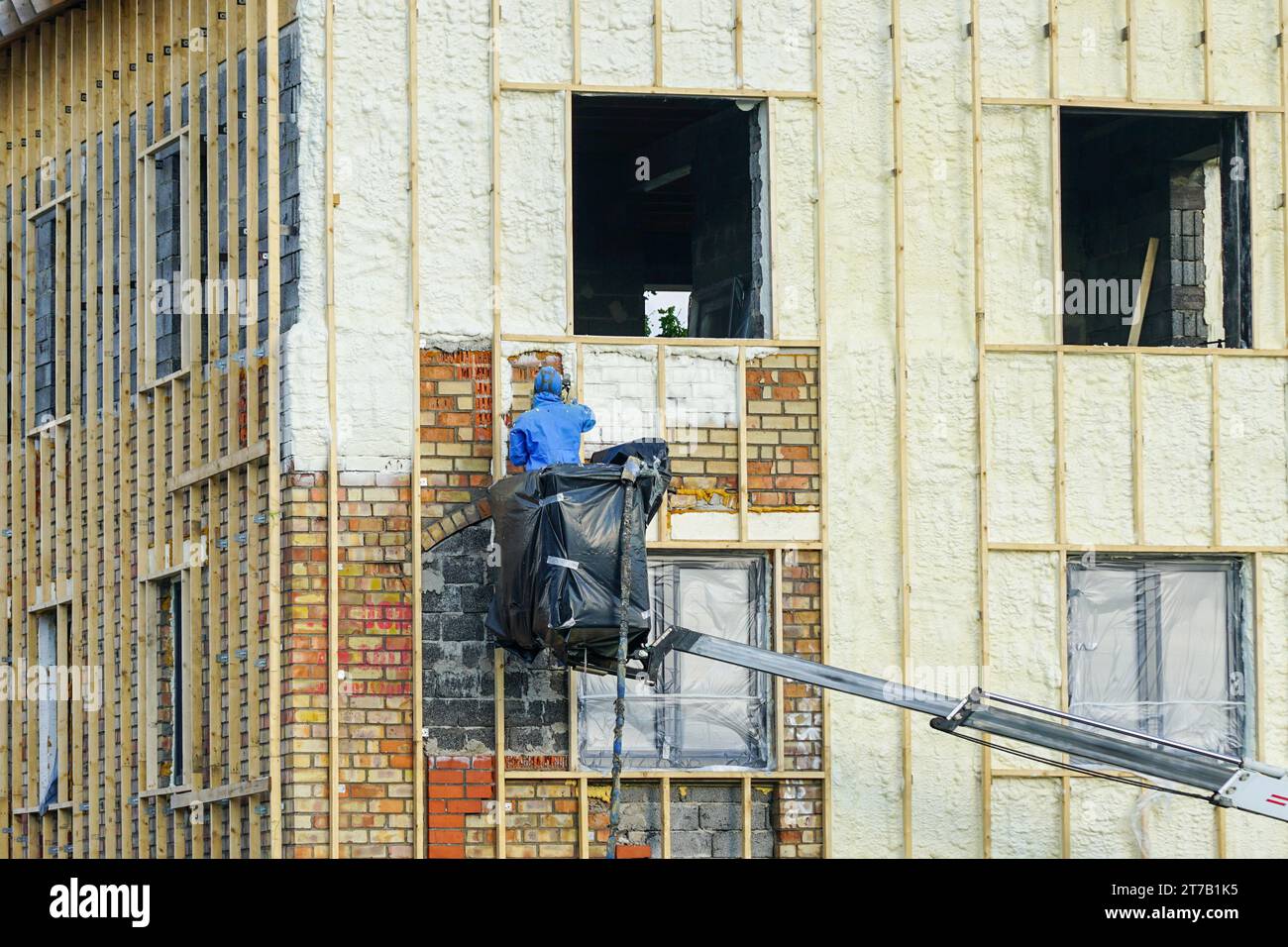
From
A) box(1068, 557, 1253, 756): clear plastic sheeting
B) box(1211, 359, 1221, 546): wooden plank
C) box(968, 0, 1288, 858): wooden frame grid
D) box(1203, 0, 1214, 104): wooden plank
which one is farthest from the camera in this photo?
box(1203, 0, 1214, 104): wooden plank

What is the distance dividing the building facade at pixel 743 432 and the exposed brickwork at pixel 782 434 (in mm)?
33

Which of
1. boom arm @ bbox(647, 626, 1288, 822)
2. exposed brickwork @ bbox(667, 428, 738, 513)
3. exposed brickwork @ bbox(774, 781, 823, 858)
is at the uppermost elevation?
exposed brickwork @ bbox(667, 428, 738, 513)

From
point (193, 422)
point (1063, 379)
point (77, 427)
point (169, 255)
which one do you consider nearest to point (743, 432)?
point (1063, 379)

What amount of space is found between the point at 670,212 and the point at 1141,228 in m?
5.81

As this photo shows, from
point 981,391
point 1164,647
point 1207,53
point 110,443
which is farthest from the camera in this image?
point 110,443

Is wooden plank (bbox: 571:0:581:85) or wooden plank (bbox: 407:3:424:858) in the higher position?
wooden plank (bbox: 571:0:581:85)

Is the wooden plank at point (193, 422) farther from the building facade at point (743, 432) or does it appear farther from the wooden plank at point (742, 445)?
the wooden plank at point (742, 445)

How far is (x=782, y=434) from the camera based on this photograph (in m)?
20.4

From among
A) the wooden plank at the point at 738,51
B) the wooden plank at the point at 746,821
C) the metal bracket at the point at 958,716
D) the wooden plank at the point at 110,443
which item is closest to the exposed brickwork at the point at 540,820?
the wooden plank at the point at 746,821

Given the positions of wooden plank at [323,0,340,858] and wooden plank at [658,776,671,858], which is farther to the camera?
wooden plank at [658,776,671,858]

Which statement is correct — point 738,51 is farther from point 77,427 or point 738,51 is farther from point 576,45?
point 77,427

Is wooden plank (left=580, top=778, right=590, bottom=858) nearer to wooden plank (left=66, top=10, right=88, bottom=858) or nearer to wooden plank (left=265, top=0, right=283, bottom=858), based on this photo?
wooden plank (left=265, top=0, right=283, bottom=858)

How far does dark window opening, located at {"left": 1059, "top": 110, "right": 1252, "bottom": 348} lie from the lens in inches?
890

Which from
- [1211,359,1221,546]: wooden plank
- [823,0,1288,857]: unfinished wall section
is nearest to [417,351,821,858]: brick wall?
[823,0,1288,857]: unfinished wall section
